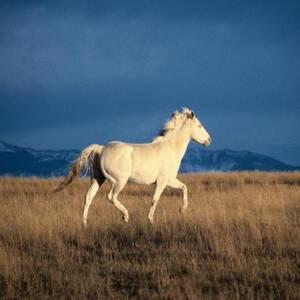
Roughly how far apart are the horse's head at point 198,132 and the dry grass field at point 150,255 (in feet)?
5.10

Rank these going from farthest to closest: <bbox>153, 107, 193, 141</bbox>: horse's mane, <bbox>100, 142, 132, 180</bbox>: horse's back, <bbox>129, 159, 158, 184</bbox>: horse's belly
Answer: <bbox>153, 107, 193, 141</bbox>: horse's mane → <bbox>129, 159, 158, 184</bbox>: horse's belly → <bbox>100, 142, 132, 180</bbox>: horse's back

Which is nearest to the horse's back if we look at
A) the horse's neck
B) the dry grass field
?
the dry grass field

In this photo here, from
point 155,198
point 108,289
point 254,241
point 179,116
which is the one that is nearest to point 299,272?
point 254,241

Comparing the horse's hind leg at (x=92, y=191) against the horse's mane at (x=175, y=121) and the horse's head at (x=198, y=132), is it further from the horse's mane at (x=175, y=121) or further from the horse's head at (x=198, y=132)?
the horse's head at (x=198, y=132)

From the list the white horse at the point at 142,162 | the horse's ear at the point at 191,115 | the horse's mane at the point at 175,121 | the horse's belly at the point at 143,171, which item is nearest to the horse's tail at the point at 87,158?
the white horse at the point at 142,162

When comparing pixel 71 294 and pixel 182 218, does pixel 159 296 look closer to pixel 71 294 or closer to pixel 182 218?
pixel 71 294

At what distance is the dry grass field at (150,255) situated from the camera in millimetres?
6559

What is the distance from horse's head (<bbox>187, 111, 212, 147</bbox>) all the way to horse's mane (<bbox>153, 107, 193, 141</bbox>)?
8 centimetres

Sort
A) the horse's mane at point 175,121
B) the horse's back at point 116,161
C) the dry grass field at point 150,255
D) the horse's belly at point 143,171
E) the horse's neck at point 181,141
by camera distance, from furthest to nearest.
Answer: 1. the horse's mane at point 175,121
2. the horse's neck at point 181,141
3. the horse's belly at point 143,171
4. the horse's back at point 116,161
5. the dry grass field at point 150,255

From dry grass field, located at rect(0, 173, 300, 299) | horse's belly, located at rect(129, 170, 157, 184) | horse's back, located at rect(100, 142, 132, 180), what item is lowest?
dry grass field, located at rect(0, 173, 300, 299)

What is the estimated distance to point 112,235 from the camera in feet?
32.4

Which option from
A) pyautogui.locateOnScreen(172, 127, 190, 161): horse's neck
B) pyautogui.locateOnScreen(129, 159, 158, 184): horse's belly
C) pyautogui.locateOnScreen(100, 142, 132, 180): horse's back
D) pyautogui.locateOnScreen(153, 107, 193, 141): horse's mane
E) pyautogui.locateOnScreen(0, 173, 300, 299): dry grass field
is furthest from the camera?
pyautogui.locateOnScreen(153, 107, 193, 141): horse's mane

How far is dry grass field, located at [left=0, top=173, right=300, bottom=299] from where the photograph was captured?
21.5 feet

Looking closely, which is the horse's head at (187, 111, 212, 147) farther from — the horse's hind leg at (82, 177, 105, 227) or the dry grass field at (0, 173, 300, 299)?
the horse's hind leg at (82, 177, 105, 227)
